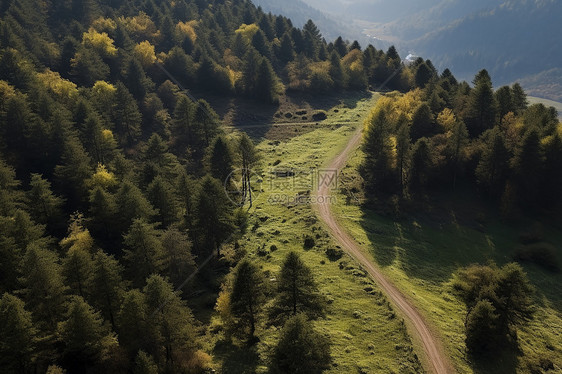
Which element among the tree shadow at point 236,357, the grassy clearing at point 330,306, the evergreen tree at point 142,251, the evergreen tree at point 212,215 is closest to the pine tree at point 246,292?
the tree shadow at point 236,357

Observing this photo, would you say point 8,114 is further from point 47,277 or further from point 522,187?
point 522,187

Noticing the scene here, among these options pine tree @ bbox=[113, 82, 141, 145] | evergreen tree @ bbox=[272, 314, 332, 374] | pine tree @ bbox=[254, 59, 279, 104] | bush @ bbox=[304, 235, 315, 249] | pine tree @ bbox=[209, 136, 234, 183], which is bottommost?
evergreen tree @ bbox=[272, 314, 332, 374]

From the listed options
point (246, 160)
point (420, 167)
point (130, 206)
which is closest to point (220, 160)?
point (246, 160)

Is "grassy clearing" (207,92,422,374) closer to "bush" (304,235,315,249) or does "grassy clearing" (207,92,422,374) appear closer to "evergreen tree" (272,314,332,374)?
"bush" (304,235,315,249)

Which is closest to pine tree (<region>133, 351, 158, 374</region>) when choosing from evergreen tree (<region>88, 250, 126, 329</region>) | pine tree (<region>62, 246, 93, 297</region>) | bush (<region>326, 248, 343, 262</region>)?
evergreen tree (<region>88, 250, 126, 329</region>)

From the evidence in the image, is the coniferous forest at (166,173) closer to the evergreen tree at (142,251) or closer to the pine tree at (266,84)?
the evergreen tree at (142,251)

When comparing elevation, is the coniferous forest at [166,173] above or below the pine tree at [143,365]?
above

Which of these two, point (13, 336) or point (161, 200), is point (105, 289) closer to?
point (13, 336)

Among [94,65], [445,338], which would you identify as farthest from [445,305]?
[94,65]
